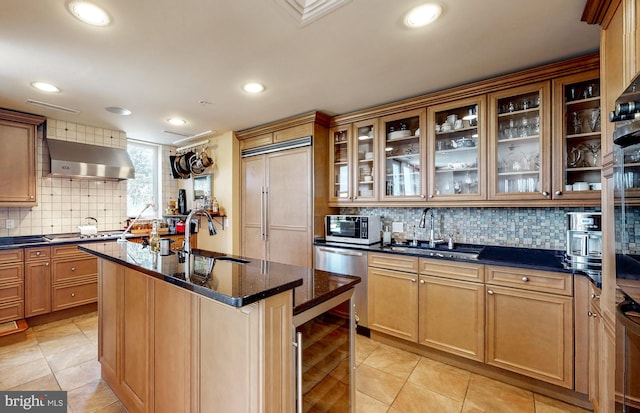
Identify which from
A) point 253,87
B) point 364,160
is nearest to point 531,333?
point 364,160

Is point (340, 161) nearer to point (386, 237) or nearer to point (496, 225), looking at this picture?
point (386, 237)

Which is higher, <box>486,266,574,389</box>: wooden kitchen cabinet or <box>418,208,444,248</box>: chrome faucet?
<box>418,208,444,248</box>: chrome faucet

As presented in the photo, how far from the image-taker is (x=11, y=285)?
2.99 meters

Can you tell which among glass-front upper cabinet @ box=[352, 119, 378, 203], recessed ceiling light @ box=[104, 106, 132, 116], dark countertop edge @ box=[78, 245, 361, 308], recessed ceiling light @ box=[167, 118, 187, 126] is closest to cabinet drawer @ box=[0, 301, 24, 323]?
recessed ceiling light @ box=[104, 106, 132, 116]

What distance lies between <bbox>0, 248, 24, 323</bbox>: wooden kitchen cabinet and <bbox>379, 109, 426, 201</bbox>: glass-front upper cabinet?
3954 millimetres

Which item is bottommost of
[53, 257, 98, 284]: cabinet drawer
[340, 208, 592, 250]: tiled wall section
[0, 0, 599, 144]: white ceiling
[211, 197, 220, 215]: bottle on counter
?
[53, 257, 98, 284]: cabinet drawer

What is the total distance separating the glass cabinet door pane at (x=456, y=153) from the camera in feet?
8.38

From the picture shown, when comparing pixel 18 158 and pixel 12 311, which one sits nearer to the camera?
pixel 12 311

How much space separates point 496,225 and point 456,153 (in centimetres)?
78

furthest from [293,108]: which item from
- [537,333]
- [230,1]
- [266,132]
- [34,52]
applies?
[537,333]

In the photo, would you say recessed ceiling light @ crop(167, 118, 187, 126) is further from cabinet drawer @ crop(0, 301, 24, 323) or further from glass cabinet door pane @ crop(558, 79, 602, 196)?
glass cabinet door pane @ crop(558, 79, 602, 196)

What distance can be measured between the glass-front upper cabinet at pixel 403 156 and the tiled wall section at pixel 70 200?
380 cm

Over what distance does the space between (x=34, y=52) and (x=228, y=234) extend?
271cm

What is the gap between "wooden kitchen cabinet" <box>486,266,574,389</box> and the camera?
1.90 meters
